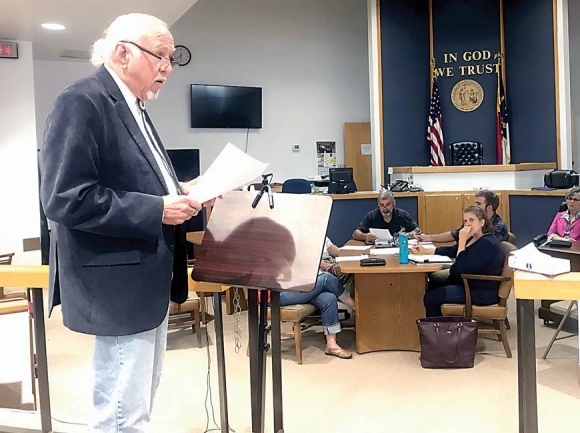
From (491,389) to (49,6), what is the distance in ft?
14.8

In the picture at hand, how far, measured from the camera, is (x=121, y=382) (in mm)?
1567

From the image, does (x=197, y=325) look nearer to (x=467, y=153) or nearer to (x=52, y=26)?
(x=52, y=26)

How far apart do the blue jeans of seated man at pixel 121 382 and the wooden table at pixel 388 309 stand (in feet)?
9.28

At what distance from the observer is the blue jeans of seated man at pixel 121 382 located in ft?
5.16

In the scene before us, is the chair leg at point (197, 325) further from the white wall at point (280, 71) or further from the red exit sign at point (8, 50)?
the white wall at point (280, 71)

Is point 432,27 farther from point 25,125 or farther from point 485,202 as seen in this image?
point 25,125

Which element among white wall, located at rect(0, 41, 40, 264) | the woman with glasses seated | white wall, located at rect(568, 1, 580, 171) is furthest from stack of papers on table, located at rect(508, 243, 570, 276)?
white wall, located at rect(568, 1, 580, 171)

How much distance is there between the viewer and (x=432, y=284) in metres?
4.84

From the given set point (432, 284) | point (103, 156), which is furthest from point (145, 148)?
point (432, 284)

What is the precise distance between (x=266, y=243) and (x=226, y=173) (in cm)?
35

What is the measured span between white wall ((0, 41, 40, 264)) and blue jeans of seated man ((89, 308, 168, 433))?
5.09 meters

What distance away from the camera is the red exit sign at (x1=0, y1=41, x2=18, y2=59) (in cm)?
602

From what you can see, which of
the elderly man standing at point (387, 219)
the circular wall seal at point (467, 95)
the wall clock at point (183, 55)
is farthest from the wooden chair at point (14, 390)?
the circular wall seal at point (467, 95)

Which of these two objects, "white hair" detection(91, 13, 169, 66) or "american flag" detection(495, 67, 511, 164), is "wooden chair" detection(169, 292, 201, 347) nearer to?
"white hair" detection(91, 13, 169, 66)
